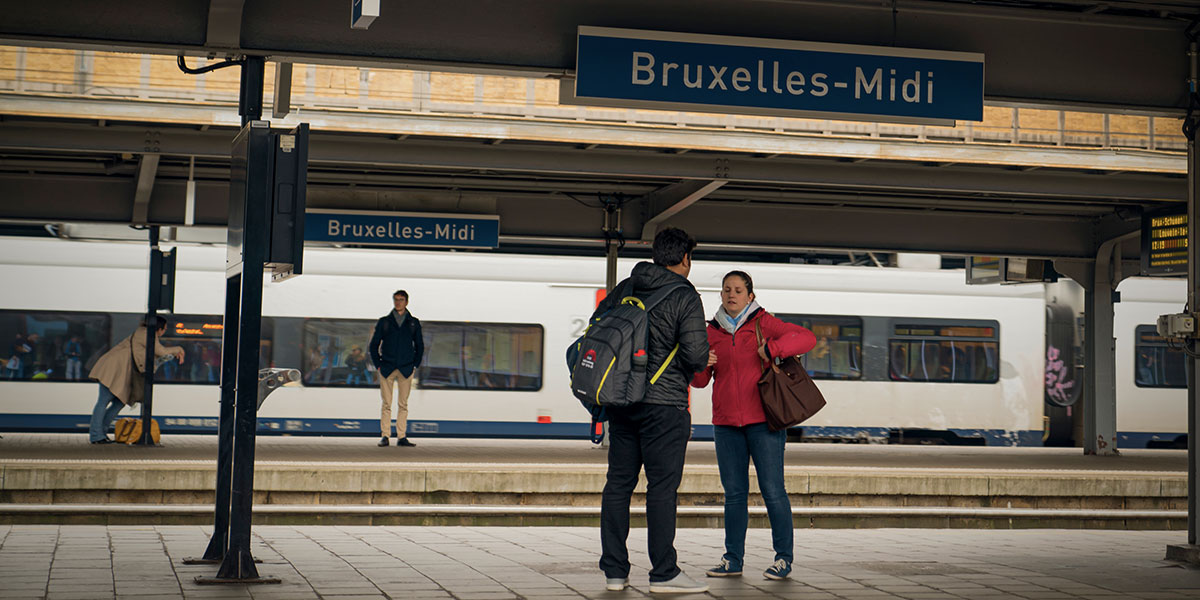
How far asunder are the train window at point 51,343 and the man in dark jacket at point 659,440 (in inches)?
615

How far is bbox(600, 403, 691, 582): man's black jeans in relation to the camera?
620 centimetres

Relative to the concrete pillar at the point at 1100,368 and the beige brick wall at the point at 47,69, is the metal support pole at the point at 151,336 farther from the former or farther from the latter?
the concrete pillar at the point at 1100,368

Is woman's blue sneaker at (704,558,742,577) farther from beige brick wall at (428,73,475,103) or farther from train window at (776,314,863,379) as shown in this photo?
train window at (776,314,863,379)

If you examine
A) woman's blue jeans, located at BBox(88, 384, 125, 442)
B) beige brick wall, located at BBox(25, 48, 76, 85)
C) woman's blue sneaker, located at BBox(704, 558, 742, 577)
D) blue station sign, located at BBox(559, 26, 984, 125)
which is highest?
beige brick wall, located at BBox(25, 48, 76, 85)

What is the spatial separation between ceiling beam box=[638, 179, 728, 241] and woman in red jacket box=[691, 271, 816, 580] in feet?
24.0

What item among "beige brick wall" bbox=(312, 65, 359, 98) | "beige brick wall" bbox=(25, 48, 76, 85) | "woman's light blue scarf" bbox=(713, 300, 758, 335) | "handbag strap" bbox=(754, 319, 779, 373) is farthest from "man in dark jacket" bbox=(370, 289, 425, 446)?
"handbag strap" bbox=(754, 319, 779, 373)

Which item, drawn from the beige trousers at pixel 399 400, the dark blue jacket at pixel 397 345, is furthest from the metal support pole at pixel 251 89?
the beige trousers at pixel 399 400

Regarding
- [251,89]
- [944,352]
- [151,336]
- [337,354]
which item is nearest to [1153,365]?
[944,352]

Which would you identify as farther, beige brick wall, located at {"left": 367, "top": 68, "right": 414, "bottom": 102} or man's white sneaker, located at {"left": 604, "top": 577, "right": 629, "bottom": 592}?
beige brick wall, located at {"left": 367, "top": 68, "right": 414, "bottom": 102}

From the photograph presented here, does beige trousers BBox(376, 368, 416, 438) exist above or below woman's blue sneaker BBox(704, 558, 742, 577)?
above

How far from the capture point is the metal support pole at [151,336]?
1534cm

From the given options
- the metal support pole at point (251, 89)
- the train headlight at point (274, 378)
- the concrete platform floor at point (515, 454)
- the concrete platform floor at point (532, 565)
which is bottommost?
the concrete platform floor at point (532, 565)

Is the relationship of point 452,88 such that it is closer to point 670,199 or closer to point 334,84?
point 334,84

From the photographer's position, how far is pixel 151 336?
51.3ft
